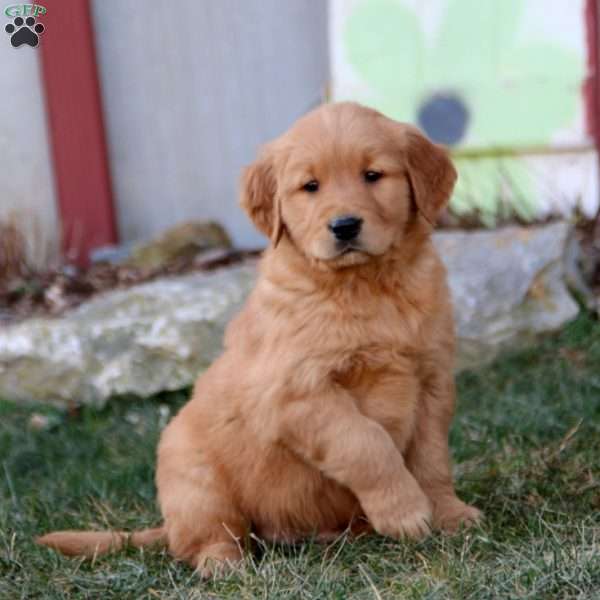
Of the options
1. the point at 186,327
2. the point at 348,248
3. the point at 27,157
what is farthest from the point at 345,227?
the point at 27,157

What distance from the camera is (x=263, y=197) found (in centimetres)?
374

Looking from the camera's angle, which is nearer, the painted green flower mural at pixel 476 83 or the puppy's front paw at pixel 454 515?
the puppy's front paw at pixel 454 515

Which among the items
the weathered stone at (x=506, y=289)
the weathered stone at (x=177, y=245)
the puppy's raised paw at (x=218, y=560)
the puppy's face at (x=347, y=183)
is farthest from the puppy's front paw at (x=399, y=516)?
the weathered stone at (x=177, y=245)

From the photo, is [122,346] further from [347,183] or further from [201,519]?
[347,183]

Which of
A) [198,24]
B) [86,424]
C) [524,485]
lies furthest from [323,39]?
[524,485]

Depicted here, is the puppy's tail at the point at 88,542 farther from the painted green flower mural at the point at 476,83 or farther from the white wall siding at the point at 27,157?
the white wall siding at the point at 27,157

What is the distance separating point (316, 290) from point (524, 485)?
116cm

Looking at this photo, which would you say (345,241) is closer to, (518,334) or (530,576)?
(530,576)

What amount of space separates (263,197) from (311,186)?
0.24m

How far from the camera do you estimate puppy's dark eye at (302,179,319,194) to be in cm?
354

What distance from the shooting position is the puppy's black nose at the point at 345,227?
3381 millimetres

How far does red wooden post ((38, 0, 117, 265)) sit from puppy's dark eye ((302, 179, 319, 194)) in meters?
4.62
